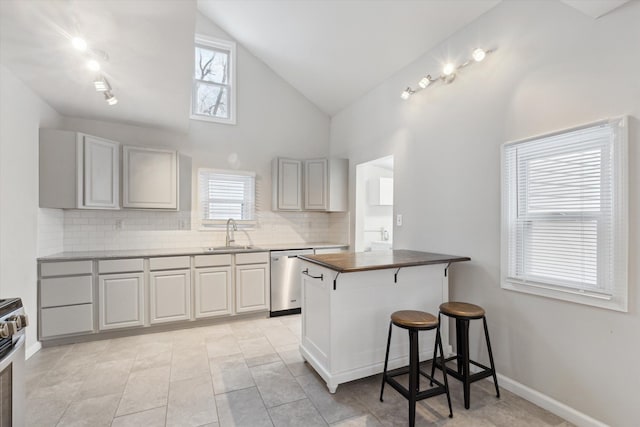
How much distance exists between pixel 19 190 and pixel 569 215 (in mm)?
4509

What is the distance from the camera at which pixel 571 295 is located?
6.72 feet

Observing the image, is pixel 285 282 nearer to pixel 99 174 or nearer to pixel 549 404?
pixel 99 174

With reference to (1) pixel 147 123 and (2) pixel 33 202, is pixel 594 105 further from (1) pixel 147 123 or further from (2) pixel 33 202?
(2) pixel 33 202

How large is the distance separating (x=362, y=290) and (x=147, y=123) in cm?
352

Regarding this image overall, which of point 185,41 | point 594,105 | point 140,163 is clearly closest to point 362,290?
point 594,105

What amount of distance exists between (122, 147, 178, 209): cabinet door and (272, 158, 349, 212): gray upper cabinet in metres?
1.45

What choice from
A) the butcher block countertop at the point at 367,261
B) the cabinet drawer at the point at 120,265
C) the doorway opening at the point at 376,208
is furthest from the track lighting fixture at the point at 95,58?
the doorway opening at the point at 376,208

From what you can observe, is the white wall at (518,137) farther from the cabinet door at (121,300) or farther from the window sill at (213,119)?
the cabinet door at (121,300)

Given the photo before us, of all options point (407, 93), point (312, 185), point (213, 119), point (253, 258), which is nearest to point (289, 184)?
point (312, 185)

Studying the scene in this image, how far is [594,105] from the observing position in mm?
1958

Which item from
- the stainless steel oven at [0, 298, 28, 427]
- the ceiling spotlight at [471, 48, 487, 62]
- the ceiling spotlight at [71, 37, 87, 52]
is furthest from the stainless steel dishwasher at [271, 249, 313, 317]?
the stainless steel oven at [0, 298, 28, 427]

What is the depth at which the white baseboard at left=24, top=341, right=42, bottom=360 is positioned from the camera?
2926mm

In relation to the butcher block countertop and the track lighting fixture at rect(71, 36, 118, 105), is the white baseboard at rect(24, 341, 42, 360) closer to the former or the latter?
the track lighting fixture at rect(71, 36, 118, 105)

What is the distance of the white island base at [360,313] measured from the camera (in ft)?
7.70
